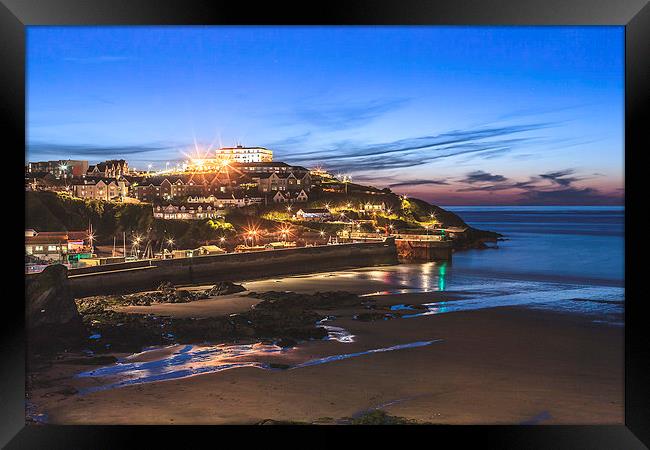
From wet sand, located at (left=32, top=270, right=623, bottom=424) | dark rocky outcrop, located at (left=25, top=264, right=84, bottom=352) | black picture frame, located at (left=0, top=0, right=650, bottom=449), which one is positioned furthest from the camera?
dark rocky outcrop, located at (left=25, top=264, right=84, bottom=352)

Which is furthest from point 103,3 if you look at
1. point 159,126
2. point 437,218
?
point 437,218

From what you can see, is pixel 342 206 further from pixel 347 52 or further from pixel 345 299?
pixel 347 52

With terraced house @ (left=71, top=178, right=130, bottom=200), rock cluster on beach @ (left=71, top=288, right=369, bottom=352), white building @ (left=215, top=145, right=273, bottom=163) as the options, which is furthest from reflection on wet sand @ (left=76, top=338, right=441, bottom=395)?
terraced house @ (left=71, top=178, right=130, bottom=200)

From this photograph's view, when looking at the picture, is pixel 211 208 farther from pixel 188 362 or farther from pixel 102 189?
pixel 188 362

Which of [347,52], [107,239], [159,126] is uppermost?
[347,52]

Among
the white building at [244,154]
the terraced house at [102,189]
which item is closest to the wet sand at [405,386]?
the white building at [244,154]

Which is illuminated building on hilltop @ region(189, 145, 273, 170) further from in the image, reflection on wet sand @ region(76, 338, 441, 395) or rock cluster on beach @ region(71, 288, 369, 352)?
reflection on wet sand @ region(76, 338, 441, 395)
